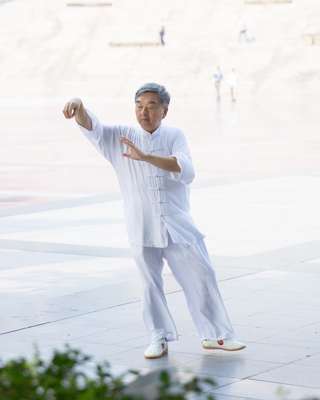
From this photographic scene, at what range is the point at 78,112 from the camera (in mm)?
7215

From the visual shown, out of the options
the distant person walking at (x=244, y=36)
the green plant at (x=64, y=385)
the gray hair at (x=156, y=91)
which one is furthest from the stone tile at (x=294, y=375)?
the distant person walking at (x=244, y=36)

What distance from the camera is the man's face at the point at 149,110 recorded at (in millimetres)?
7199

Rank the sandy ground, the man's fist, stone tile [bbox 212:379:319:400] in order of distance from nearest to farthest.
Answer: stone tile [bbox 212:379:319:400]
the man's fist
the sandy ground

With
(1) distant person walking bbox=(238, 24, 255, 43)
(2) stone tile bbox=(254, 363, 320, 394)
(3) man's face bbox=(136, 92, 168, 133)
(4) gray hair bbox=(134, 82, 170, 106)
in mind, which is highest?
(1) distant person walking bbox=(238, 24, 255, 43)

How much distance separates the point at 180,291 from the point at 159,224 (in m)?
2.38

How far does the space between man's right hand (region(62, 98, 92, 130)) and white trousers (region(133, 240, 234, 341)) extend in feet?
2.62

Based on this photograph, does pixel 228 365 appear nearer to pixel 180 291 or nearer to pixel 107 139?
pixel 107 139

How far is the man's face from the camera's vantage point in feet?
23.6

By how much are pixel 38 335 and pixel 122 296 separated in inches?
58.1

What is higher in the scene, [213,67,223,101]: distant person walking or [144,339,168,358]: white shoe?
[213,67,223,101]: distant person walking

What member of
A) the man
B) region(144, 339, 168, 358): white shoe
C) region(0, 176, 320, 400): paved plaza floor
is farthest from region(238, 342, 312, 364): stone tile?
region(144, 339, 168, 358): white shoe

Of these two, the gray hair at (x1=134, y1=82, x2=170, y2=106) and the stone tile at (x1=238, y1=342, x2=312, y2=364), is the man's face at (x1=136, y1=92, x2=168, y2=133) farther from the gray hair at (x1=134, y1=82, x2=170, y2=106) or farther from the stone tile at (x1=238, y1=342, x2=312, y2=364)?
the stone tile at (x1=238, y1=342, x2=312, y2=364)

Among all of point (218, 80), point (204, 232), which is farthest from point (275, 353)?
point (218, 80)

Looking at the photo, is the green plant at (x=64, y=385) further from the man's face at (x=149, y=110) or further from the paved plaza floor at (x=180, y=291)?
the man's face at (x=149, y=110)
